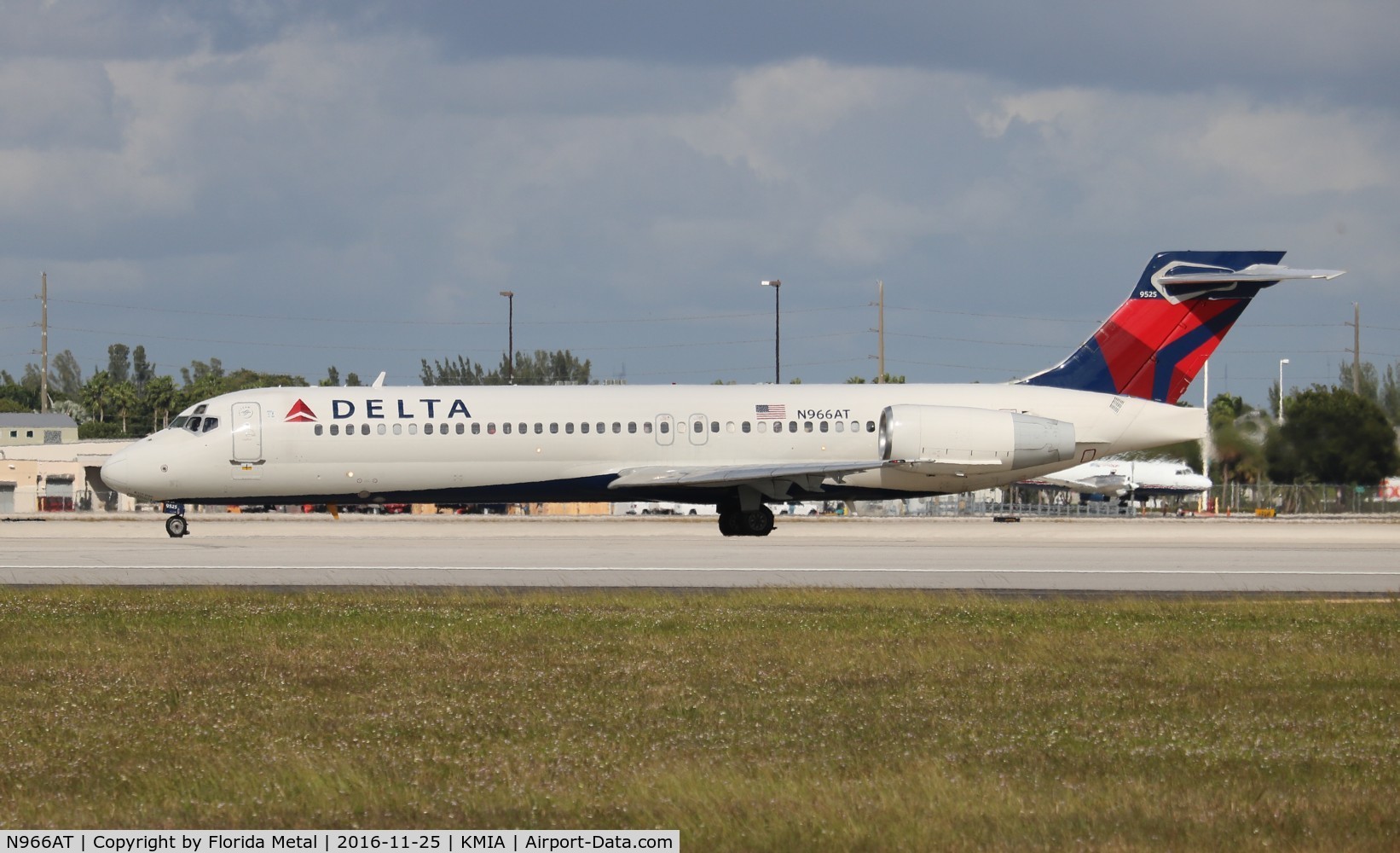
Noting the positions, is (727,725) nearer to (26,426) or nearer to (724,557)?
(724,557)

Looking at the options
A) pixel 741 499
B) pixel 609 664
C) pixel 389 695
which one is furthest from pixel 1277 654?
pixel 741 499

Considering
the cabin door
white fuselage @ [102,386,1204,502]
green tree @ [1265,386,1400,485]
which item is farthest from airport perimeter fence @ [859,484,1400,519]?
the cabin door

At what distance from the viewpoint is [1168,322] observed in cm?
3472

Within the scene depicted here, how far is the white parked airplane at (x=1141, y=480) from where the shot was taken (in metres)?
75.3

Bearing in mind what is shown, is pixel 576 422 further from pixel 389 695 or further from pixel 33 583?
pixel 389 695

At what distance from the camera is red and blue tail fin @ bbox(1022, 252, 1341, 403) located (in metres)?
34.7

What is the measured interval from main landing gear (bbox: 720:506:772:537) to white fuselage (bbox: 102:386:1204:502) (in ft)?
2.43

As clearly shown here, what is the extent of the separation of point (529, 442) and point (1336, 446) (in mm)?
26319

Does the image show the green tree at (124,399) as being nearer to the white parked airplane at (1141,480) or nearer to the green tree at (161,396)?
the green tree at (161,396)

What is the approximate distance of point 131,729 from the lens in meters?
9.64

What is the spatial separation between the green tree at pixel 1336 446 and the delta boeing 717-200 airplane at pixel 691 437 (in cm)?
1220

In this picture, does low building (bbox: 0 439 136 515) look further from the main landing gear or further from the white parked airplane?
the white parked airplane

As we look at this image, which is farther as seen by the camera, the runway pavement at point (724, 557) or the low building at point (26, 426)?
the low building at point (26, 426)

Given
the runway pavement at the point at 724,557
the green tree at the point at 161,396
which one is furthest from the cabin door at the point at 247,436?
the green tree at the point at 161,396
